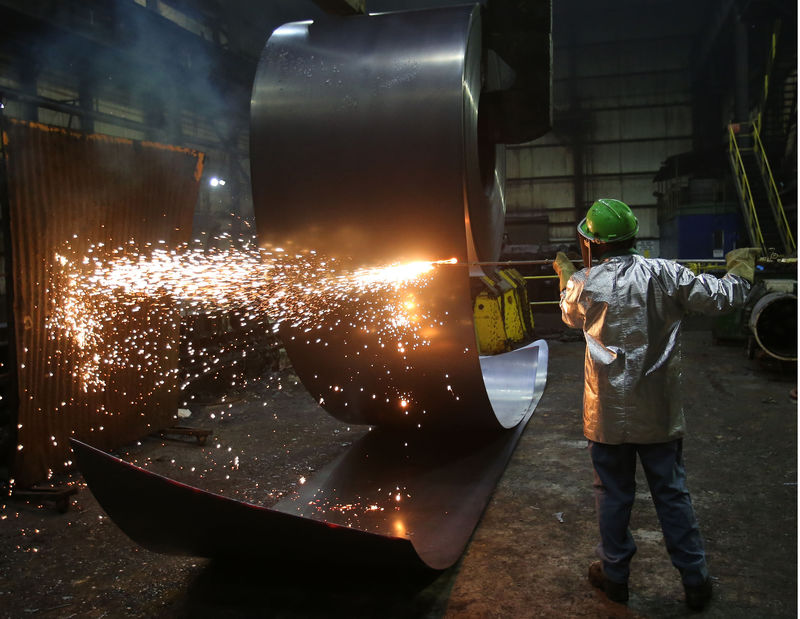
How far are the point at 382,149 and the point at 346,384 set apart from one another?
1.23 m

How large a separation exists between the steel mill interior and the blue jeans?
2.5 inches

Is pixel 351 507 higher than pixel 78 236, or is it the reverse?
pixel 78 236

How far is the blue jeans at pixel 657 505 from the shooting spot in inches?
80.3

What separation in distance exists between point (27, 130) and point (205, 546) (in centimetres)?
255

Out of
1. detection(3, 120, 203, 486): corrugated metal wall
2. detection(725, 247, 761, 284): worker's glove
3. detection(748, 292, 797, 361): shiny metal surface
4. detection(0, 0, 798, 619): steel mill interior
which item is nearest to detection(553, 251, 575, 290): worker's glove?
detection(0, 0, 798, 619): steel mill interior

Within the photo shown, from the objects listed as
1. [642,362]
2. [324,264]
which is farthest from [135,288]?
[642,362]

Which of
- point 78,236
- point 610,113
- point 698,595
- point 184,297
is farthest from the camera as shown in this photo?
point 610,113

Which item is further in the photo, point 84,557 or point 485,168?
point 485,168

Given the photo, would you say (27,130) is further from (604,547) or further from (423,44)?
(604,547)

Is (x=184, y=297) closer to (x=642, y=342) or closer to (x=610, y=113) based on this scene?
(x=642, y=342)

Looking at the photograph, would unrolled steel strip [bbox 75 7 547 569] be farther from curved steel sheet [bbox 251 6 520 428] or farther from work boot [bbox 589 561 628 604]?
work boot [bbox 589 561 628 604]

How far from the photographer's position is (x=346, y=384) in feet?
10.1

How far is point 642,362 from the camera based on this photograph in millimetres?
2047

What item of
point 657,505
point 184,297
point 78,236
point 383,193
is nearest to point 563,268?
point 383,193
